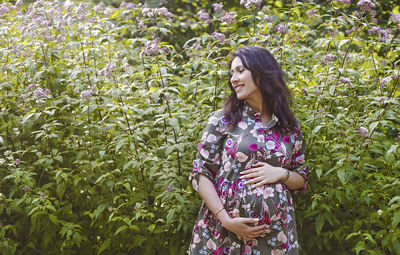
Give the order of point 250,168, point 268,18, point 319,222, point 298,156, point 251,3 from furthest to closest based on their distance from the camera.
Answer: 1. point 268,18
2. point 251,3
3. point 319,222
4. point 298,156
5. point 250,168

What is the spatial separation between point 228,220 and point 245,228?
0.10 meters

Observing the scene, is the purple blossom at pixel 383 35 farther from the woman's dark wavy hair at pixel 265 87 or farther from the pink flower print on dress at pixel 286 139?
the pink flower print on dress at pixel 286 139

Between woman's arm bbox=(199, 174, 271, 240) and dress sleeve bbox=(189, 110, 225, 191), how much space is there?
2.0 inches

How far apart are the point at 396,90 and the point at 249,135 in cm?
128

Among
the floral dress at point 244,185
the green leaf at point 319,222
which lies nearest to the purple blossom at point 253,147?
the floral dress at point 244,185

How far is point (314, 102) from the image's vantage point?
10.1 ft

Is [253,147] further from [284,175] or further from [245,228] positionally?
[245,228]

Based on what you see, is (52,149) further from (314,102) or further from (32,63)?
→ (314,102)

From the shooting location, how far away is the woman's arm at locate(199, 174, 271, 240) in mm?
Answer: 2260

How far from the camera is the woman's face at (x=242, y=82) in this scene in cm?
241

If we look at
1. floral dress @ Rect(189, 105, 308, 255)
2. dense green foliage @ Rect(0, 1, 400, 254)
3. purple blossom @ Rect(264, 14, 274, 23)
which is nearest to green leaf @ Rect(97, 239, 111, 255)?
dense green foliage @ Rect(0, 1, 400, 254)

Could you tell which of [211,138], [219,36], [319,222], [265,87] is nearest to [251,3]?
[219,36]

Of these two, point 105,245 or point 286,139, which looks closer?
point 286,139

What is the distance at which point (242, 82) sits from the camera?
2.41 metres
